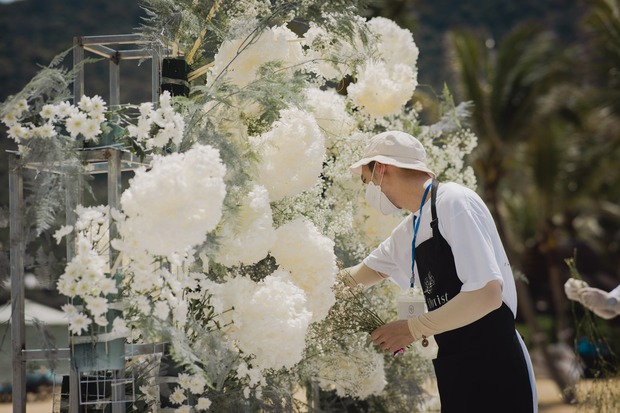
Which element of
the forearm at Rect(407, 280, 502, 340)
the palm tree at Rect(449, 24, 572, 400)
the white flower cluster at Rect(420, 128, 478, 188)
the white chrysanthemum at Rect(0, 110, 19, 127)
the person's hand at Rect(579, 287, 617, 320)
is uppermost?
the palm tree at Rect(449, 24, 572, 400)

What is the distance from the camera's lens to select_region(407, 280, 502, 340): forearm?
117 inches

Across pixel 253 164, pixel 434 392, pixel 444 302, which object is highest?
pixel 253 164

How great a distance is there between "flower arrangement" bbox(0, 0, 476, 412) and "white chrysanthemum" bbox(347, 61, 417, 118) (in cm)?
50

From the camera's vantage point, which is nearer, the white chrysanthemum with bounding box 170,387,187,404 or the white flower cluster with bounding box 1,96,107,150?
the white flower cluster with bounding box 1,96,107,150

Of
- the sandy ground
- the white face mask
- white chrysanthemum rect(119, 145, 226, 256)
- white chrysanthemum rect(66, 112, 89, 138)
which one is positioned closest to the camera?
white chrysanthemum rect(119, 145, 226, 256)

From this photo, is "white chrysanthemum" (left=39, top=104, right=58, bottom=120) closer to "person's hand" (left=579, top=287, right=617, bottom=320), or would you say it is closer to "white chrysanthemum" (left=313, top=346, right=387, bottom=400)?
"white chrysanthemum" (left=313, top=346, right=387, bottom=400)

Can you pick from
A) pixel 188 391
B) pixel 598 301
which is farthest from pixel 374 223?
pixel 188 391

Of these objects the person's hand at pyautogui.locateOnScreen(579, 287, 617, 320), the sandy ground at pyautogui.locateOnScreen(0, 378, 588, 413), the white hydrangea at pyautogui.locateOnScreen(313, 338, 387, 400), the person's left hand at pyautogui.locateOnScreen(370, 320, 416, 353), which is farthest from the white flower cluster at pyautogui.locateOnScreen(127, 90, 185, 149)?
the sandy ground at pyautogui.locateOnScreen(0, 378, 588, 413)

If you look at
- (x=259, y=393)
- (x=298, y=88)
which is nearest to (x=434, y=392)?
(x=259, y=393)

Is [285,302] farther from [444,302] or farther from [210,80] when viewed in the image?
[210,80]

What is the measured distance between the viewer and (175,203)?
2680 millimetres

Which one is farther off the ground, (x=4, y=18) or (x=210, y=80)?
(x=4, y=18)

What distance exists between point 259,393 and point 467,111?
2.89 m

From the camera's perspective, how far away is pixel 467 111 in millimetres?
5461
